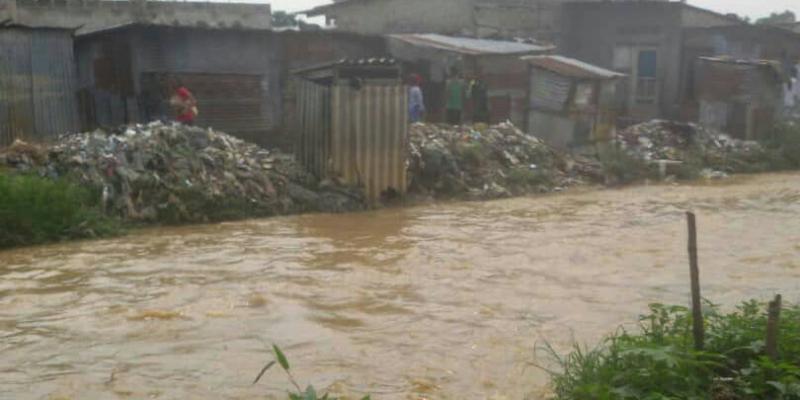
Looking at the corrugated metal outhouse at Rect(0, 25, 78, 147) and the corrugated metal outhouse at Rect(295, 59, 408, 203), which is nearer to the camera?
the corrugated metal outhouse at Rect(295, 59, 408, 203)

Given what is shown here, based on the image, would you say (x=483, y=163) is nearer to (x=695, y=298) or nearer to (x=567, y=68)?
(x=567, y=68)

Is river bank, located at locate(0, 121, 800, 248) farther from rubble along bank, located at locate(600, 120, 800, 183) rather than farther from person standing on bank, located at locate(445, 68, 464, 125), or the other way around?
person standing on bank, located at locate(445, 68, 464, 125)

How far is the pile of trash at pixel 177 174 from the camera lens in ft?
33.2

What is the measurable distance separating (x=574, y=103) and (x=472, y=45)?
2.50 meters

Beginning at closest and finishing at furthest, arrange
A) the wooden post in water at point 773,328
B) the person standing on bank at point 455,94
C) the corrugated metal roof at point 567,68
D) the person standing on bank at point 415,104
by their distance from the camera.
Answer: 1. the wooden post in water at point 773,328
2. the person standing on bank at point 415,104
3. the corrugated metal roof at point 567,68
4. the person standing on bank at point 455,94

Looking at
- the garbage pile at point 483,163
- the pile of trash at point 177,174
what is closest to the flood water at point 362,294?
the pile of trash at point 177,174

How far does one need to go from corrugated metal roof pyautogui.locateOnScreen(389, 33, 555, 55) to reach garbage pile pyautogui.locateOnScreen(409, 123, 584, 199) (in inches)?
73.7

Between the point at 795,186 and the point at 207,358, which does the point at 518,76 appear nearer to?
the point at 795,186

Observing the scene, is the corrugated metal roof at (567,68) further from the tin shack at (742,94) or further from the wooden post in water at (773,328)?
the wooden post in water at (773,328)

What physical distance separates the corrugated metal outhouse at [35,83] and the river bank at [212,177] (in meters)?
1.45

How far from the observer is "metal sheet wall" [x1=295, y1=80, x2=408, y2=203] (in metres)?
11.3

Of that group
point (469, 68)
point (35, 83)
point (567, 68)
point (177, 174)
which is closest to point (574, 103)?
point (567, 68)

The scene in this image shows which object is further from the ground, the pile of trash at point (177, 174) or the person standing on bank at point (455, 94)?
the person standing on bank at point (455, 94)

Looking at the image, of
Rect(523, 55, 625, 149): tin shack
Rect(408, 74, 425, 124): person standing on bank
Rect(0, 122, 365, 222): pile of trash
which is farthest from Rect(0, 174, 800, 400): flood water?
Rect(523, 55, 625, 149): tin shack
